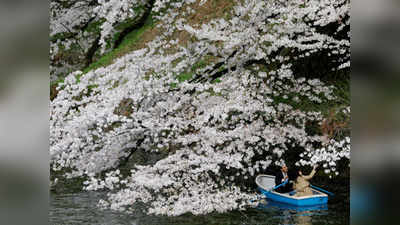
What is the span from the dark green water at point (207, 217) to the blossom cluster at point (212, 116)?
6 centimetres

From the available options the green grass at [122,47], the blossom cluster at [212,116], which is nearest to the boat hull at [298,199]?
the blossom cluster at [212,116]

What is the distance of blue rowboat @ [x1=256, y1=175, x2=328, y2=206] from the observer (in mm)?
2979

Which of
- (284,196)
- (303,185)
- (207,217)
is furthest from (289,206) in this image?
(207,217)

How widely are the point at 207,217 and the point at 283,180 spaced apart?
639mm

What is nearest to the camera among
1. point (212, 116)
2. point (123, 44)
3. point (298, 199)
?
point (298, 199)

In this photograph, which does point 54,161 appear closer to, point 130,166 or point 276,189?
point 130,166

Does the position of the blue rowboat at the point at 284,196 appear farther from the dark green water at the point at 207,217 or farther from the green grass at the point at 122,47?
the green grass at the point at 122,47

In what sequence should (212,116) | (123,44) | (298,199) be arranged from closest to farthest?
(298,199) → (212,116) → (123,44)

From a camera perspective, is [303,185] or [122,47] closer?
[303,185]

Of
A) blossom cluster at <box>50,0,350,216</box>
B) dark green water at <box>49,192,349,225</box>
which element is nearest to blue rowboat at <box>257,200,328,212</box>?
dark green water at <box>49,192,349,225</box>

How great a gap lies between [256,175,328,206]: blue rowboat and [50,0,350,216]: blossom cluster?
0.08 m

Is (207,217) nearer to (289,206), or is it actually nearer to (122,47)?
(289,206)

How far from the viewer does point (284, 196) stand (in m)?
3.00

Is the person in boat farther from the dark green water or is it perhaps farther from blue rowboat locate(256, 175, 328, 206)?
the dark green water
